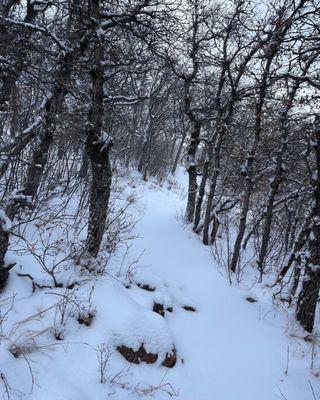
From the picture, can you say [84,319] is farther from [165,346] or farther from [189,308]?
[189,308]

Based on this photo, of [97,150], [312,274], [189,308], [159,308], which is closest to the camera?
[159,308]

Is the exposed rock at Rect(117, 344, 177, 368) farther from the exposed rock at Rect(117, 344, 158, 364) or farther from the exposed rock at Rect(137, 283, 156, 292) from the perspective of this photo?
the exposed rock at Rect(137, 283, 156, 292)

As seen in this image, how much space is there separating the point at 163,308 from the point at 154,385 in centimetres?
154

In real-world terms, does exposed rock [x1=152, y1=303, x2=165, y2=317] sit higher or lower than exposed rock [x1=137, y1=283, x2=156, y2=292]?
lower

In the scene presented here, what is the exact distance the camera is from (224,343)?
5324 mm

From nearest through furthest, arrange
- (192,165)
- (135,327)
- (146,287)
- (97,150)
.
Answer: (135,327), (97,150), (146,287), (192,165)

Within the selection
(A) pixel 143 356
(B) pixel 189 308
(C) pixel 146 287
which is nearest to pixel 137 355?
(A) pixel 143 356

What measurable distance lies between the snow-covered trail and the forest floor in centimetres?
2

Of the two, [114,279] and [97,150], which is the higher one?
[97,150]

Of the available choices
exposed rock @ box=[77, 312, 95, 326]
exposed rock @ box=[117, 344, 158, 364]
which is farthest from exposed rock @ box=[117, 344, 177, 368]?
exposed rock @ box=[77, 312, 95, 326]

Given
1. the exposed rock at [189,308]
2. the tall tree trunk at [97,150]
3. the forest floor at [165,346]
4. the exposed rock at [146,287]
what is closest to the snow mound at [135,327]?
A: the forest floor at [165,346]

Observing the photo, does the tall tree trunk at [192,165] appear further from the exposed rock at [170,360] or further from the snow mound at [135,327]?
the exposed rock at [170,360]

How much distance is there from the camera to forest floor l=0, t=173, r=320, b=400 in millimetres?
3395

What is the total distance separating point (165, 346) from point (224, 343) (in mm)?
1348
